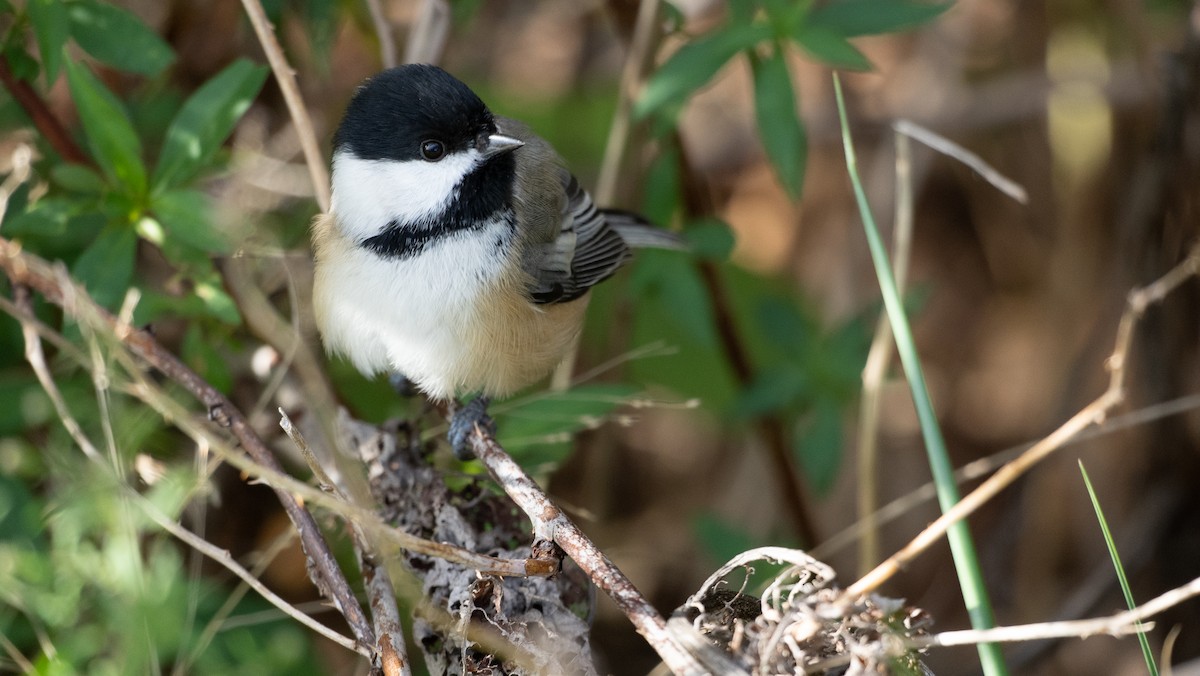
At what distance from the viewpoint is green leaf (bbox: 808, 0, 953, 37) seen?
7.47 feet

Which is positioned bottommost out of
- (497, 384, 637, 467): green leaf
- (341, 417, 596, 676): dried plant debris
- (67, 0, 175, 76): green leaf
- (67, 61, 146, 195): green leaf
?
(497, 384, 637, 467): green leaf

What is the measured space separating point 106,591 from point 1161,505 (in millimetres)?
3090

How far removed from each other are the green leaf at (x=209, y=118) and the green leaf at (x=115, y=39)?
0.14 meters

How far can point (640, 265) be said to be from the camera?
2895 mm

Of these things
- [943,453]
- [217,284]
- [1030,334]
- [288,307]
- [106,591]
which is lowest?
[1030,334]

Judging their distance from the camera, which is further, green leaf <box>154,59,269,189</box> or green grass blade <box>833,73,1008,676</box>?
green leaf <box>154,59,269,189</box>

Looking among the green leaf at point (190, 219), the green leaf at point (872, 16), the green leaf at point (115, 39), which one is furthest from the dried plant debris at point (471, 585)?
the green leaf at point (872, 16)

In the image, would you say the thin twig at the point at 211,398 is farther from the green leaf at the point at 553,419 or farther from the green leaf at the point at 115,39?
the green leaf at the point at 553,419

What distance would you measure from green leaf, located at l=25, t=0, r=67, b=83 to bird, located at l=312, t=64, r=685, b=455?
53 cm

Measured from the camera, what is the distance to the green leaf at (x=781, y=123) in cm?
229

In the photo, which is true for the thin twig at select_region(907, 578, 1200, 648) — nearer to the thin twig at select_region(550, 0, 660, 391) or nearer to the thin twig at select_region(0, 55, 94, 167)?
the thin twig at select_region(550, 0, 660, 391)

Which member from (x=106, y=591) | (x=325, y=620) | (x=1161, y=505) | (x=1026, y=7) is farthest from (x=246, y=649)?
(x=1026, y=7)

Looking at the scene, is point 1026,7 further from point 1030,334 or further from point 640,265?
point 640,265

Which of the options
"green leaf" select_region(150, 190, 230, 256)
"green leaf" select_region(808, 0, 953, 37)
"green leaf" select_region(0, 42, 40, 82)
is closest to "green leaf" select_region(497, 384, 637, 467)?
"green leaf" select_region(150, 190, 230, 256)
